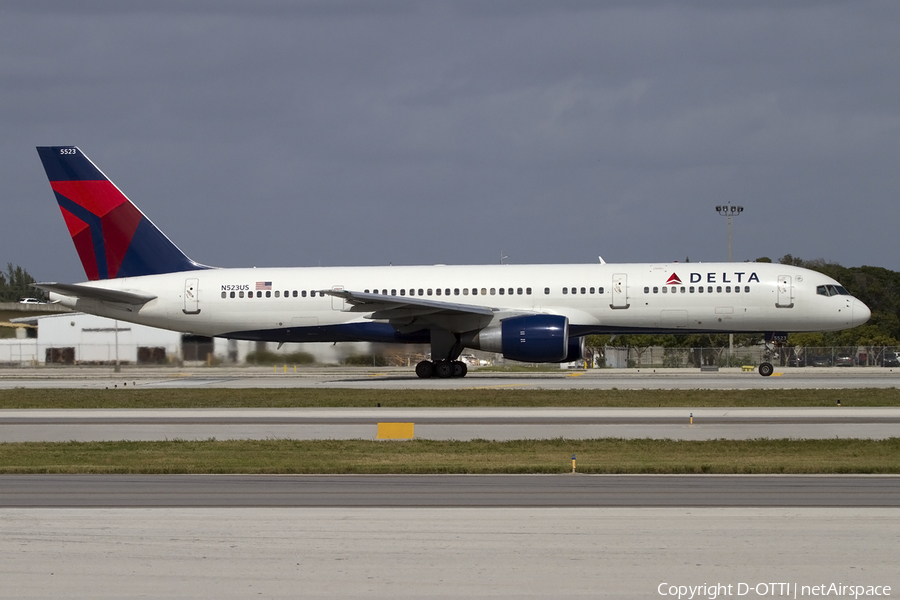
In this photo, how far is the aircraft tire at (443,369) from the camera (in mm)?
39219

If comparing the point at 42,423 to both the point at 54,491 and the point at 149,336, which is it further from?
the point at 149,336

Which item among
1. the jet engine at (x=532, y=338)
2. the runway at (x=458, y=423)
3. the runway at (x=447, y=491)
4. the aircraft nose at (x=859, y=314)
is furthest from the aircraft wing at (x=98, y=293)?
the aircraft nose at (x=859, y=314)

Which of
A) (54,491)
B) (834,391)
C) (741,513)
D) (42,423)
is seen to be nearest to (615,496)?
(741,513)

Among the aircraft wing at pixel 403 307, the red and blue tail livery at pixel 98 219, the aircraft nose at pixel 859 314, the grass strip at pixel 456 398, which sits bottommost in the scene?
the grass strip at pixel 456 398

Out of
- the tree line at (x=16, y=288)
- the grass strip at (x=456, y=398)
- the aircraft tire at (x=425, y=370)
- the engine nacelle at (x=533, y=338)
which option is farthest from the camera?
the tree line at (x=16, y=288)

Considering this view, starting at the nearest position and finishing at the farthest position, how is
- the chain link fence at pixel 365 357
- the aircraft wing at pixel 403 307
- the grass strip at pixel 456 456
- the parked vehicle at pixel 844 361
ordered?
the grass strip at pixel 456 456
the aircraft wing at pixel 403 307
the chain link fence at pixel 365 357
the parked vehicle at pixel 844 361

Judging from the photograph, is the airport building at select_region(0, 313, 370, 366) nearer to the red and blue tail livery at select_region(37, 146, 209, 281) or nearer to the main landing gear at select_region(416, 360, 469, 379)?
the main landing gear at select_region(416, 360, 469, 379)

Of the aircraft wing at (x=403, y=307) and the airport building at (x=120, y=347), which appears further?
the airport building at (x=120, y=347)

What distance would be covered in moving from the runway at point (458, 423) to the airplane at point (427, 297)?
10.9 m

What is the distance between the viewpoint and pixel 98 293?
38.8m

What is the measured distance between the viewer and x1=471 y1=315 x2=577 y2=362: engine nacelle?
3550 centimetres

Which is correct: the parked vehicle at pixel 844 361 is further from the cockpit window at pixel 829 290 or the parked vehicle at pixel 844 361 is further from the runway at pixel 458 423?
the runway at pixel 458 423

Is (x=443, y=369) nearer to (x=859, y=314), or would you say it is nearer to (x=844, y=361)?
(x=859, y=314)

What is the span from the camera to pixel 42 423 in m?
23.6
